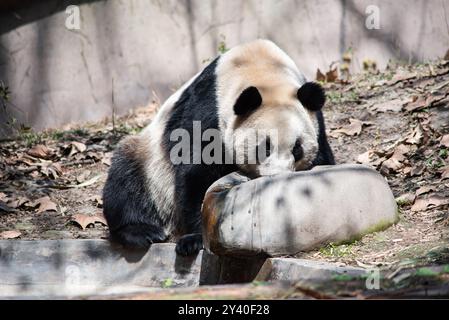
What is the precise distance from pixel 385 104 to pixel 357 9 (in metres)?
2.23

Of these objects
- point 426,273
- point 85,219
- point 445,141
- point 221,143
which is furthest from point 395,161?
point 426,273

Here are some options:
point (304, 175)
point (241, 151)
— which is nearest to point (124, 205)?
point (241, 151)

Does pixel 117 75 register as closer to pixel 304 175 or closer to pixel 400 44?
pixel 400 44

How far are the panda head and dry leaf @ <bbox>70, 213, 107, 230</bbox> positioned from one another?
5.75ft

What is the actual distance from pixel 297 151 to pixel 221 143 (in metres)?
0.60

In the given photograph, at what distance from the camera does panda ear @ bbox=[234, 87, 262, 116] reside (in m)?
5.38

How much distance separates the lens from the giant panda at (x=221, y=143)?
18.0 feet

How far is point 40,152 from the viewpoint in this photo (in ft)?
27.1

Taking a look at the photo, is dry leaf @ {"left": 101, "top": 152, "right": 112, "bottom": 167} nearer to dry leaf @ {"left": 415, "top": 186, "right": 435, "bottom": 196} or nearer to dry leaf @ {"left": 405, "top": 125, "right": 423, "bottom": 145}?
dry leaf @ {"left": 405, "top": 125, "right": 423, "bottom": 145}

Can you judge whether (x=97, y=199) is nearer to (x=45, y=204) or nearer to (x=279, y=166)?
(x=45, y=204)

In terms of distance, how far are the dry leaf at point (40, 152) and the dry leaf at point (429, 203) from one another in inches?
177

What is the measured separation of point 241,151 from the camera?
5.62m

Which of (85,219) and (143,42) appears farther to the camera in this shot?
(143,42)

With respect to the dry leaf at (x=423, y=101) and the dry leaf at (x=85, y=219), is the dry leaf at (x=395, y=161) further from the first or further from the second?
the dry leaf at (x=85, y=219)
